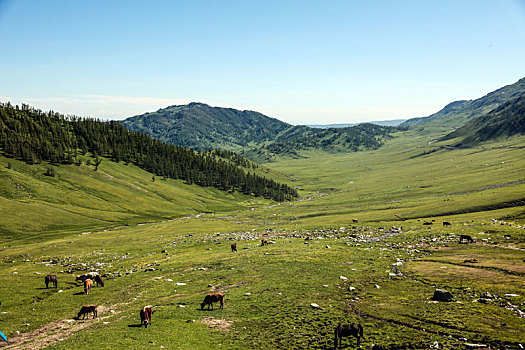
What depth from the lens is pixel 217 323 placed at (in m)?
26.7

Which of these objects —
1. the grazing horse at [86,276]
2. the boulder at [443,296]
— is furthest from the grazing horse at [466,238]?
the grazing horse at [86,276]

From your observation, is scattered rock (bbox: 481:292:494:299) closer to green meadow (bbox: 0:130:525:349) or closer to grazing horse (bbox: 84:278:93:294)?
green meadow (bbox: 0:130:525:349)

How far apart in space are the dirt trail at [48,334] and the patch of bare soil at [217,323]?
10602 millimetres

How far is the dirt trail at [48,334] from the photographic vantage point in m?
22.7

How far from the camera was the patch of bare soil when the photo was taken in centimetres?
2584

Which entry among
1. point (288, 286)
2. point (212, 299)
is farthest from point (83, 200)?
point (288, 286)

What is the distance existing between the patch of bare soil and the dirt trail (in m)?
10.6

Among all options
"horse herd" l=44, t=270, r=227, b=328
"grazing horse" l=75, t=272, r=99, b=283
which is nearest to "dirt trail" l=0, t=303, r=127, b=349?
"horse herd" l=44, t=270, r=227, b=328

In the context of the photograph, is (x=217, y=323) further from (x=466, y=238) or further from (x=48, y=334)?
(x=466, y=238)

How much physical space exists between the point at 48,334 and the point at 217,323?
14821mm

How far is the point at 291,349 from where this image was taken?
839 inches

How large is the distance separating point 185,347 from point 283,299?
13084 mm

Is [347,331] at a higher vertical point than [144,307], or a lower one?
higher

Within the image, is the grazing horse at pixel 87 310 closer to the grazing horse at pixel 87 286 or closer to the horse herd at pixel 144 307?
the horse herd at pixel 144 307
